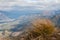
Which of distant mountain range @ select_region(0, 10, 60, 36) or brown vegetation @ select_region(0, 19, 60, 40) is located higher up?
distant mountain range @ select_region(0, 10, 60, 36)

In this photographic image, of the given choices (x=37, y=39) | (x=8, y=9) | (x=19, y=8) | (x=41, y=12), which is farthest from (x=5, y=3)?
(x=37, y=39)

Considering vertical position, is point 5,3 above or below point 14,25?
above

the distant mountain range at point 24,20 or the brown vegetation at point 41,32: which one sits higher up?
the distant mountain range at point 24,20

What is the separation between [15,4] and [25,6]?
14 cm

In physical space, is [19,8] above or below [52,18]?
above

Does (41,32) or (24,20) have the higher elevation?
(24,20)

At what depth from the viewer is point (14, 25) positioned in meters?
1.71

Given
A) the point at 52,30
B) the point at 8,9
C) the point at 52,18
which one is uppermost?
the point at 8,9

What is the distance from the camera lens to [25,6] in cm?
177

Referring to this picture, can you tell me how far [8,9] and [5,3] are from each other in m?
0.09

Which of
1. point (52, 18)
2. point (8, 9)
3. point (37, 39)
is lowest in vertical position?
point (37, 39)

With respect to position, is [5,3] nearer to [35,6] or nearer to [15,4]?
[15,4]

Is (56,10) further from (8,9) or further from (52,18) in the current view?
(8,9)

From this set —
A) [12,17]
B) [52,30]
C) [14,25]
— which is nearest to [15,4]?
[12,17]
